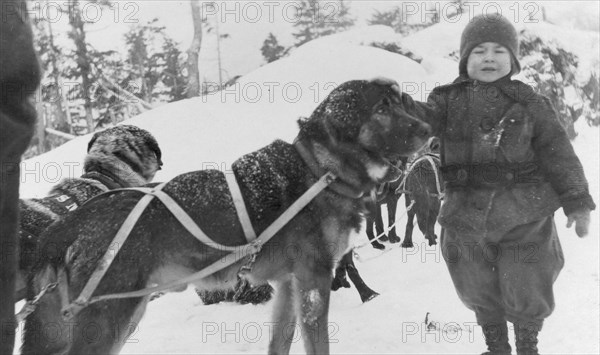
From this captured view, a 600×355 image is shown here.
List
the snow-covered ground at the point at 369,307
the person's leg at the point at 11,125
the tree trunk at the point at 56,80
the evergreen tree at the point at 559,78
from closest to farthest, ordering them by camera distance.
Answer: the person's leg at the point at 11,125
the snow-covered ground at the point at 369,307
the evergreen tree at the point at 559,78
the tree trunk at the point at 56,80

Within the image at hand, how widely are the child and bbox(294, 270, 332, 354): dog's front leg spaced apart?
0.93m

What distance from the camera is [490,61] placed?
122 inches

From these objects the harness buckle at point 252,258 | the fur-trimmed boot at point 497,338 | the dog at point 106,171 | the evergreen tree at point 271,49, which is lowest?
the fur-trimmed boot at point 497,338

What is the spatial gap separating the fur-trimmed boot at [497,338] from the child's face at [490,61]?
1.60 metres

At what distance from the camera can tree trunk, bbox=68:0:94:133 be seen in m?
24.4

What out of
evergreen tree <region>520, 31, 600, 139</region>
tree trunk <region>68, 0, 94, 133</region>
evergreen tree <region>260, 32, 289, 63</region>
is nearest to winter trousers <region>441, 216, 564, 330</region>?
evergreen tree <region>520, 31, 600, 139</region>

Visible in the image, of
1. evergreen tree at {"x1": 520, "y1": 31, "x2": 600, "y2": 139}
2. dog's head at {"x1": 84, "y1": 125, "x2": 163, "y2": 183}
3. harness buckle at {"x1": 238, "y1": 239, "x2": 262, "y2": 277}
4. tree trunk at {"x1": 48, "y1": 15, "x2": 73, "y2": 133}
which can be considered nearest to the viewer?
harness buckle at {"x1": 238, "y1": 239, "x2": 262, "y2": 277}

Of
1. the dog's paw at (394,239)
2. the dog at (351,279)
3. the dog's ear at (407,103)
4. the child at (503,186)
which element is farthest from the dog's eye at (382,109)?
the dog's paw at (394,239)

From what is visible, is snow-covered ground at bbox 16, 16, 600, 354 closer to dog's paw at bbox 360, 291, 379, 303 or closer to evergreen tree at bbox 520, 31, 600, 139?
dog's paw at bbox 360, 291, 379, 303

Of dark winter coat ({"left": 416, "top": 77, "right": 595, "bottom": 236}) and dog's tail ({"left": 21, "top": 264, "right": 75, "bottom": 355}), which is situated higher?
dark winter coat ({"left": 416, "top": 77, "right": 595, "bottom": 236})

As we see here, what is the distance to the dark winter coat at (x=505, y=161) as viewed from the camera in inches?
116

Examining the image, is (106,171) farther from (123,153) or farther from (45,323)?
(45,323)

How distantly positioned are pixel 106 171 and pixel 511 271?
286 cm

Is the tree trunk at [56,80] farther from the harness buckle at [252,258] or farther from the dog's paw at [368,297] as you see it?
the harness buckle at [252,258]
